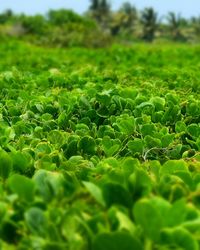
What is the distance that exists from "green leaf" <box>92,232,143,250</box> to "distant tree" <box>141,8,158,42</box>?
207 ft

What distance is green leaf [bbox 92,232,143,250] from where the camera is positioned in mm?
1108

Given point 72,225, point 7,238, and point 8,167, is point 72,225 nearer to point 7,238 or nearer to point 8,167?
point 7,238

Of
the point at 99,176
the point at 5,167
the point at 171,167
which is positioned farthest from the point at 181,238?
the point at 5,167

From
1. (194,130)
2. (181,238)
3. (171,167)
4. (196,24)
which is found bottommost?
(196,24)

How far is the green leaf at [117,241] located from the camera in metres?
1.11

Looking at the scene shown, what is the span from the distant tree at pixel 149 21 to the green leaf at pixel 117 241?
207ft

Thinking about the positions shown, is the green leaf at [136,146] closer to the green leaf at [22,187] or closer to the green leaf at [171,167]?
the green leaf at [171,167]

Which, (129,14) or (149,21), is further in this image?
(129,14)

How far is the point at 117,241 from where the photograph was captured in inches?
43.9

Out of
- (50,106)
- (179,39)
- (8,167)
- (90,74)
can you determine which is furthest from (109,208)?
(179,39)

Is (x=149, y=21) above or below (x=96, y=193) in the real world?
below

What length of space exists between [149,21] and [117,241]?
64.4 metres

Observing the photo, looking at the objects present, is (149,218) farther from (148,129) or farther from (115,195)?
(148,129)

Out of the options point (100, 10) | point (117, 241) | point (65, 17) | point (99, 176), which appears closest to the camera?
point (117, 241)
